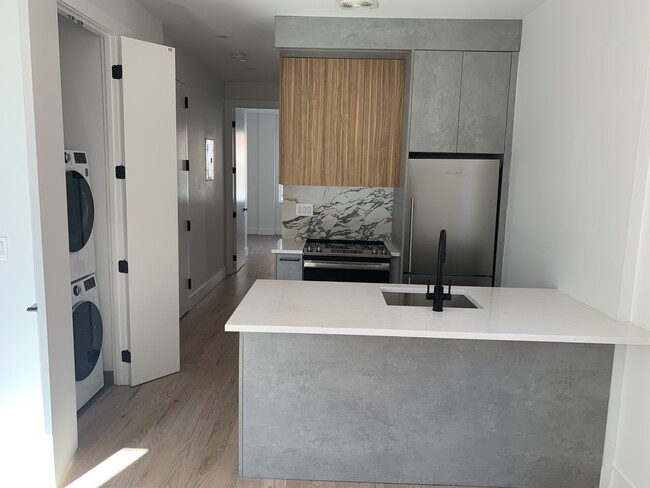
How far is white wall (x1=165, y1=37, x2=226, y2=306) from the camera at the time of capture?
529 centimetres

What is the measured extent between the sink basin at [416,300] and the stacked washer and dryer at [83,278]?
1.90 metres

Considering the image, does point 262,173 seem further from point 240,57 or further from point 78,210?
point 78,210

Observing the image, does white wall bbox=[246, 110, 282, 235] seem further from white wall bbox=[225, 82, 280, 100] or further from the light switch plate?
the light switch plate

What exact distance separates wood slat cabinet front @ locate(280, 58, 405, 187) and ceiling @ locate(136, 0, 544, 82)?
475 mm

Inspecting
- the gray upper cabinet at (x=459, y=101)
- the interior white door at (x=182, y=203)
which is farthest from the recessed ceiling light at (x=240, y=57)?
the gray upper cabinet at (x=459, y=101)

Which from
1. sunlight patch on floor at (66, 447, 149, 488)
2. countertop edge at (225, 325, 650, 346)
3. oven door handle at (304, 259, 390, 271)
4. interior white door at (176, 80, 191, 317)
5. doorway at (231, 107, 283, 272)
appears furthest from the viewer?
doorway at (231, 107, 283, 272)

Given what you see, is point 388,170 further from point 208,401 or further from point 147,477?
point 147,477

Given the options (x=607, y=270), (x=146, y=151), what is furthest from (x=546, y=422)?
(x=146, y=151)

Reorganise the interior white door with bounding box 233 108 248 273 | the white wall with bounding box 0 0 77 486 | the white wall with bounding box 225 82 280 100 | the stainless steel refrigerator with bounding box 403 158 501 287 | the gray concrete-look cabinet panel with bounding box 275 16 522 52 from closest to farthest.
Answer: the white wall with bounding box 0 0 77 486 → the gray concrete-look cabinet panel with bounding box 275 16 522 52 → the stainless steel refrigerator with bounding box 403 158 501 287 → the white wall with bounding box 225 82 280 100 → the interior white door with bounding box 233 108 248 273

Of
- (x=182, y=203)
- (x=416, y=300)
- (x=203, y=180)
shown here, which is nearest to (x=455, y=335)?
(x=416, y=300)

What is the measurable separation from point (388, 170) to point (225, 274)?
3823 mm

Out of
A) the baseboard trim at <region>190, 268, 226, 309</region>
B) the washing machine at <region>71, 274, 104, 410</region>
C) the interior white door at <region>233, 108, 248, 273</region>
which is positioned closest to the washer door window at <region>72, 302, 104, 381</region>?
the washing machine at <region>71, 274, 104, 410</region>

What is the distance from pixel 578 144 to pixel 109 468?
3061 mm

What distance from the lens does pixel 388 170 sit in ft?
13.6
